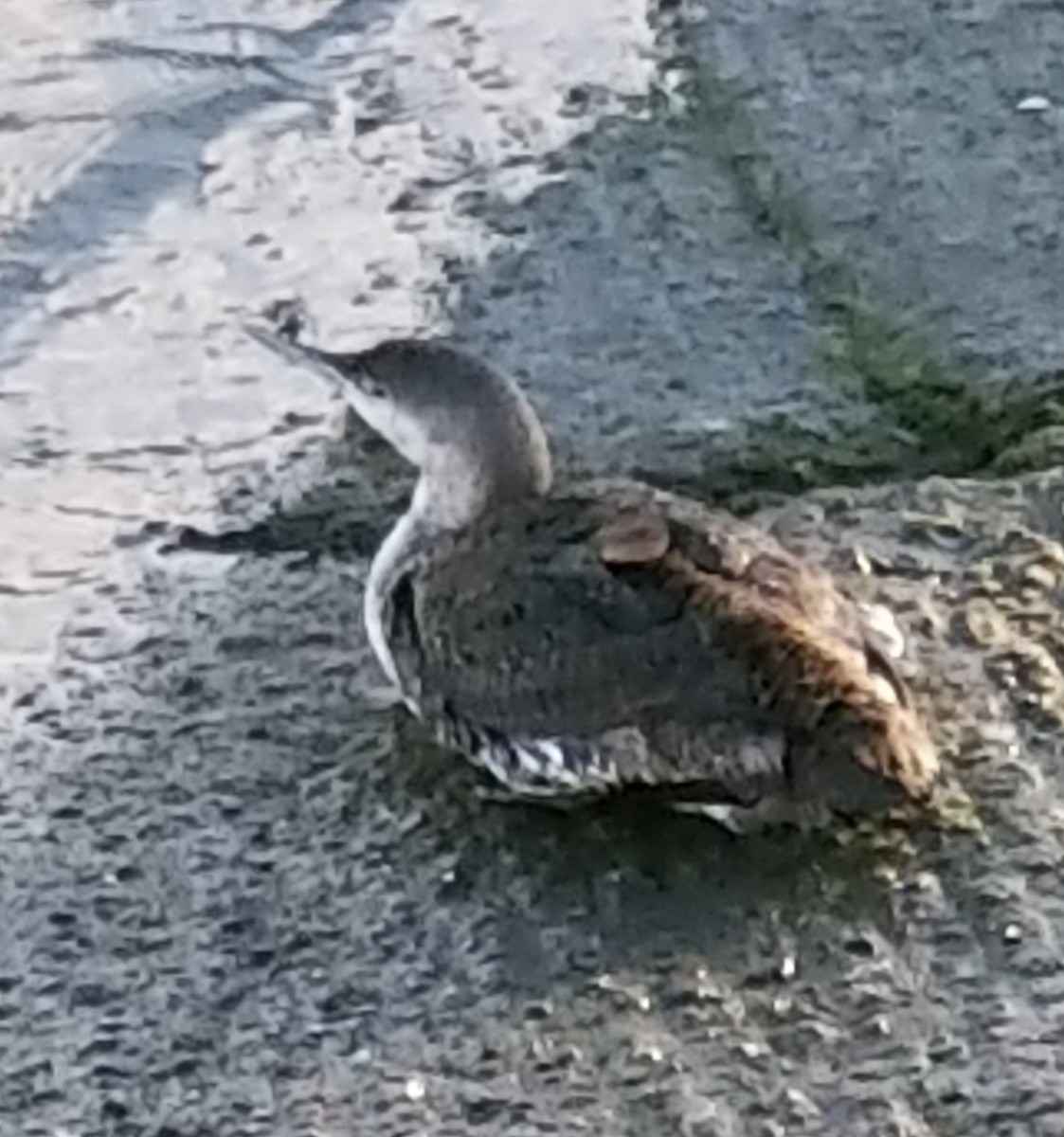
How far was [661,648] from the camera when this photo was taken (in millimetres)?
3348

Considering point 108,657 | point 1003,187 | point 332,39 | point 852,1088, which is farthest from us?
point 332,39

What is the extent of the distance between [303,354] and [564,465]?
1.02 ft

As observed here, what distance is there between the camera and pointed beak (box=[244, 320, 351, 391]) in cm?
380

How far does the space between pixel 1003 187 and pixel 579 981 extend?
4.90 feet

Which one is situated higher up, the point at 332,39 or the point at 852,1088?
the point at 332,39

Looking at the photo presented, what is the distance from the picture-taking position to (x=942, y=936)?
3.34m

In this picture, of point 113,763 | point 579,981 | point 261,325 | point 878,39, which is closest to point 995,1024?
point 579,981

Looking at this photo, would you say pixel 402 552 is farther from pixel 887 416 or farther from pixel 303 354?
pixel 887 416

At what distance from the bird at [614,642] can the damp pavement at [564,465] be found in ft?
0.28

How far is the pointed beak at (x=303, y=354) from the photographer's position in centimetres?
380

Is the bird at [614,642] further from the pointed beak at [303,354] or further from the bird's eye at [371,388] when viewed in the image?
the pointed beak at [303,354]

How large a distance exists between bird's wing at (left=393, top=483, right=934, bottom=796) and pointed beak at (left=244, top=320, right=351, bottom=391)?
35 centimetres

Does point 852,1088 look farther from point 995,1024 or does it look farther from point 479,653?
point 479,653

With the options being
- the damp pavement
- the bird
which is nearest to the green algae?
the damp pavement
